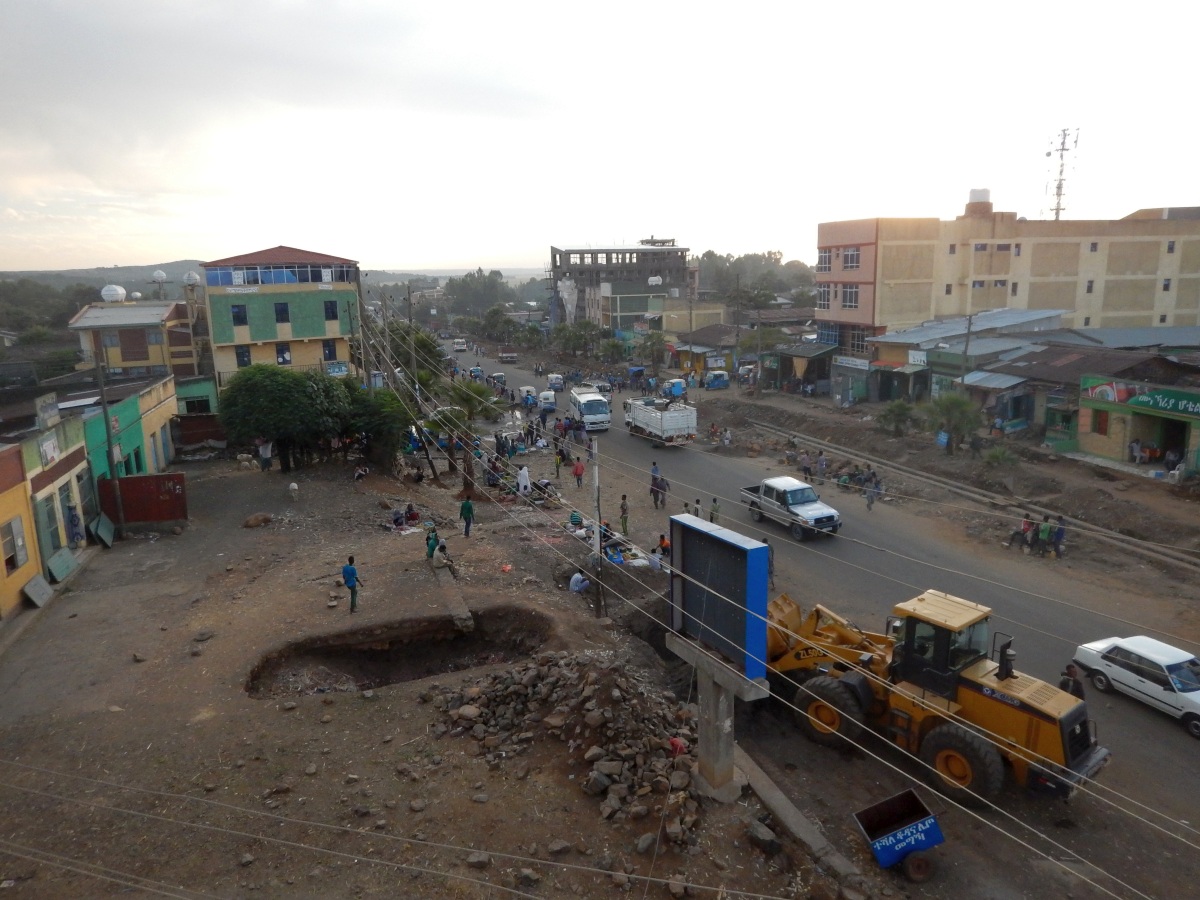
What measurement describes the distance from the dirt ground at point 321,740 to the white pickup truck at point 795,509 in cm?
657

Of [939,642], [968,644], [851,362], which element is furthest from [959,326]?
[939,642]

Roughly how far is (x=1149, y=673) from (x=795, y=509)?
421 inches

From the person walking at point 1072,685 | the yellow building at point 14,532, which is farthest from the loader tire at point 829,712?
the yellow building at point 14,532

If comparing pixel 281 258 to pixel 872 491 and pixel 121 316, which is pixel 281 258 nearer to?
pixel 121 316

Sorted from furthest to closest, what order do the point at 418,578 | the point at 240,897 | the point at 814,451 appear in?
the point at 814,451, the point at 418,578, the point at 240,897

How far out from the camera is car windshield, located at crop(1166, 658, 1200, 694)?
1234 cm

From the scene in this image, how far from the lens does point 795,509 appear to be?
2272 centimetres

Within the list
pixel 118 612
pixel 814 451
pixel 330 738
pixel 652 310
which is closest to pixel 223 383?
pixel 118 612

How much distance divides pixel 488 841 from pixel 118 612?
1124 centimetres

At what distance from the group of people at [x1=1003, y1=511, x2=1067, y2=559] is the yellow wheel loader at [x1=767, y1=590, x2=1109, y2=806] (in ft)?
33.9

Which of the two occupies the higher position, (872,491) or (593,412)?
(593,412)

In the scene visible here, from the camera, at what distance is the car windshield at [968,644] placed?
420 inches

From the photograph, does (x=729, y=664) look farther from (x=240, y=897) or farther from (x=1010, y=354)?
(x=1010, y=354)

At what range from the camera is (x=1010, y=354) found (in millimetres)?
36094
